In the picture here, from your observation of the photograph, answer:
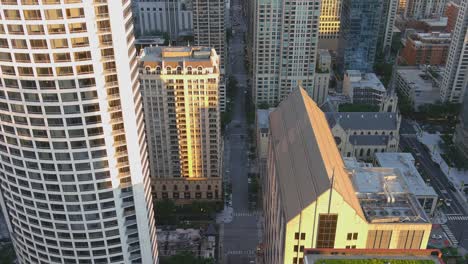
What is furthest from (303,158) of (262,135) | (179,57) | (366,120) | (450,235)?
(366,120)

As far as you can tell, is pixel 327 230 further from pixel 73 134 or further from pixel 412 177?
pixel 412 177

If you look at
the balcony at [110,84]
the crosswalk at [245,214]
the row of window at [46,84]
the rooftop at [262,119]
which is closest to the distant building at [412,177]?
the rooftop at [262,119]

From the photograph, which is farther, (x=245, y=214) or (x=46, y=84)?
(x=245, y=214)

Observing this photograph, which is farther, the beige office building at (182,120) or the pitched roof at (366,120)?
the pitched roof at (366,120)

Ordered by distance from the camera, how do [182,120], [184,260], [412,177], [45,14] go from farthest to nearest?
[412,177] < [182,120] < [184,260] < [45,14]

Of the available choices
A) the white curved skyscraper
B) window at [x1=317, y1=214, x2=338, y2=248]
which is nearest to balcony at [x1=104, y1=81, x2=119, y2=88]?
the white curved skyscraper

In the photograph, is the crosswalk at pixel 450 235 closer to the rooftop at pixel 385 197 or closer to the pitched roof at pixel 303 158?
the rooftop at pixel 385 197
